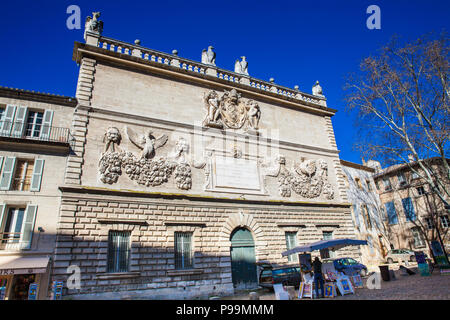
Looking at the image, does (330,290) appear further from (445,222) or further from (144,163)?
(445,222)

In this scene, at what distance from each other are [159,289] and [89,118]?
27.6 ft

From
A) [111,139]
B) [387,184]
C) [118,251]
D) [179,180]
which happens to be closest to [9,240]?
[118,251]

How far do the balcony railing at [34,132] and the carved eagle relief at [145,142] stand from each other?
2.68 metres

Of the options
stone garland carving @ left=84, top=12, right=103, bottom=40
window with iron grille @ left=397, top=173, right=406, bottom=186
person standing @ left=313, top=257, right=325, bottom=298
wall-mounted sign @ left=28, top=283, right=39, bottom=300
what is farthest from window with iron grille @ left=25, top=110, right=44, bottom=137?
window with iron grille @ left=397, top=173, right=406, bottom=186

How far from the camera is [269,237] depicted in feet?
54.4

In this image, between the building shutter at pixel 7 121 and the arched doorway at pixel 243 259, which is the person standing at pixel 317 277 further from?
the building shutter at pixel 7 121

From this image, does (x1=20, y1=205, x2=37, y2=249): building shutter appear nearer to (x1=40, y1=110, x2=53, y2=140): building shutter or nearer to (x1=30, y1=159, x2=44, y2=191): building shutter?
(x1=30, y1=159, x2=44, y2=191): building shutter

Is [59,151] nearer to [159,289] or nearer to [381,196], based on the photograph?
[159,289]

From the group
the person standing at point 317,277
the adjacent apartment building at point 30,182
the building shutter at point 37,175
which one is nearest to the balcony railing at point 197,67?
the adjacent apartment building at point 30,182

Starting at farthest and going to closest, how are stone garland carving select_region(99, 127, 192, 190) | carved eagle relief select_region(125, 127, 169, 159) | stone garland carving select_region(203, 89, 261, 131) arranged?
stone garland carving select_region(203, 89, 261, 131) < carved eagle relief select_region(125, 127, 169, 159) < stone garland carving select_region(99, 127, 192, 190)

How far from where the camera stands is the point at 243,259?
51.5 feet

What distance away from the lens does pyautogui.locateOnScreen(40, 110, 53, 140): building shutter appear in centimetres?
1333

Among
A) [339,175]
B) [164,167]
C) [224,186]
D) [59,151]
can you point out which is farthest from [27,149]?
[339,175]

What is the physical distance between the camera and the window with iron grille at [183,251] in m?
14.1
